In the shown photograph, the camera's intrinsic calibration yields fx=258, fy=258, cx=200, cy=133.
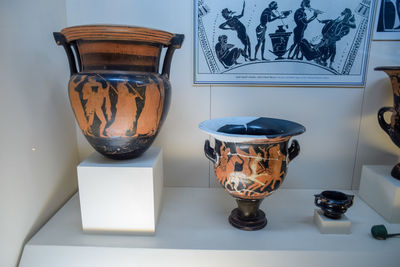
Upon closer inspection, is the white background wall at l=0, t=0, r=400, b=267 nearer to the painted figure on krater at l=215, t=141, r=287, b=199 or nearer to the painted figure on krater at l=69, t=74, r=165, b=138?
the painted figure on krater at l=69, t=74, r=165, b=138

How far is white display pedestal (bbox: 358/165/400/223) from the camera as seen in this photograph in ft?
2.71

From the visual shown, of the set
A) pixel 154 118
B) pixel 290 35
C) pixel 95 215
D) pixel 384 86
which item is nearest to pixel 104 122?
pixel 154 118

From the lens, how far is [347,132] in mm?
1048

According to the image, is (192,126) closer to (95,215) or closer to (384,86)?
(95,215)

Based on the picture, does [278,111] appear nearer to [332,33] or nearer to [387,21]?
[332,33]

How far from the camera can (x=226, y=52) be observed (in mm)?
983

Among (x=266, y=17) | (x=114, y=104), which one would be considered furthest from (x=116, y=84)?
(x=266, y=17)

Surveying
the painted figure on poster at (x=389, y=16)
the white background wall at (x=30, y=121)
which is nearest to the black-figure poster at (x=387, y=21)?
the painted figure on poster at (x=389, y=16)

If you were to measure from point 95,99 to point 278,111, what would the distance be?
695 mm

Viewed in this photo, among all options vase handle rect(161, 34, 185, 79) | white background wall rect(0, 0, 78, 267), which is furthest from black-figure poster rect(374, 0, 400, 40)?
white background wall rect(0, 0, 78, 267)

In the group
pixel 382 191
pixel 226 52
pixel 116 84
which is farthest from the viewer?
pixel 226 52

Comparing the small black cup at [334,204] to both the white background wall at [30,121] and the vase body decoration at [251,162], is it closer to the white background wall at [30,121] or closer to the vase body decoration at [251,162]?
the vase body decoration at [251,162]

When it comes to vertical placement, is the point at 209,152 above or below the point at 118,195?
above

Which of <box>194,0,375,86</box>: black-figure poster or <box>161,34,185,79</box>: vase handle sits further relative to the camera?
<box>194,0,375,86</box>: black-figure poster
